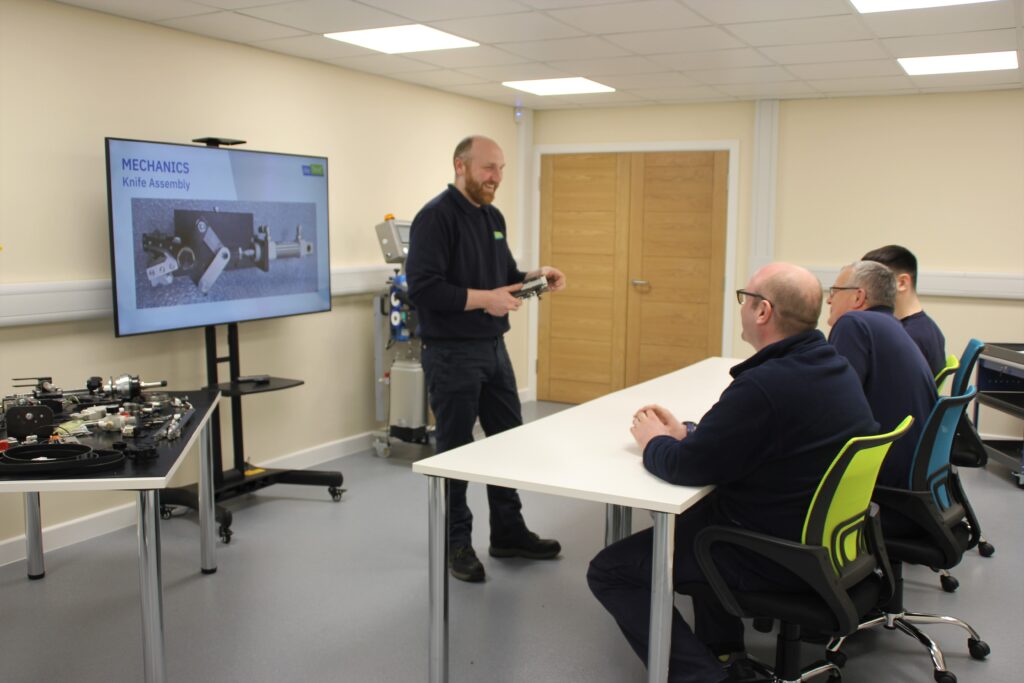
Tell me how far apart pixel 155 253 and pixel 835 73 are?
13.0 ft

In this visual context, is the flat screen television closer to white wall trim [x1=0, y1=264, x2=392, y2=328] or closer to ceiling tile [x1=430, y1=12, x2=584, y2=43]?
white wall trim [x1=0, y1=264, x2=392, y2=328]

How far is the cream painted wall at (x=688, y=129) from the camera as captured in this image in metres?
6.56

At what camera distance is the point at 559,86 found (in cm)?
599

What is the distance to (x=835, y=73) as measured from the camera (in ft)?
17.3

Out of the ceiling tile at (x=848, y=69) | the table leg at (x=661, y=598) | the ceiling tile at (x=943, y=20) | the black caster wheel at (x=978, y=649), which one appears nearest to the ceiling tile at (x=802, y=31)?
the ceiling tile at (x=943, y=20)

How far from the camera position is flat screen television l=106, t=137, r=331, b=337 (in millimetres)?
A: 3715

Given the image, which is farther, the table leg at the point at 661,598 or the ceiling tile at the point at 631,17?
the ceiling tile at the point at 631,17

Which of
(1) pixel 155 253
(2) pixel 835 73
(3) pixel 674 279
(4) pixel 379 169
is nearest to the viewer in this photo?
(1) pixel 155 253

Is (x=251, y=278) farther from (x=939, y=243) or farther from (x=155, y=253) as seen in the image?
(x=939, y=243)

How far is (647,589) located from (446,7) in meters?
2.59

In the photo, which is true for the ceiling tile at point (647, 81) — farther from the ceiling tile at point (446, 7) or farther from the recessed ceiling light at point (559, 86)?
the ceiling tile at point (446, 7)

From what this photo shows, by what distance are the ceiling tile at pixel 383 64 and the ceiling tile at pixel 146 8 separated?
3.95 feet

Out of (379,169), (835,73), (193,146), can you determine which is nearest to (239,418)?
(193,146)

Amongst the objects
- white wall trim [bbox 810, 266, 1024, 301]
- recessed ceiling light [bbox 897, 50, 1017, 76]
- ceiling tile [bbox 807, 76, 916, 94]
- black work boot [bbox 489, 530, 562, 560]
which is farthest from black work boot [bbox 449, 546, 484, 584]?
white wall trim [bbox 810, 266, 1024, 301]
